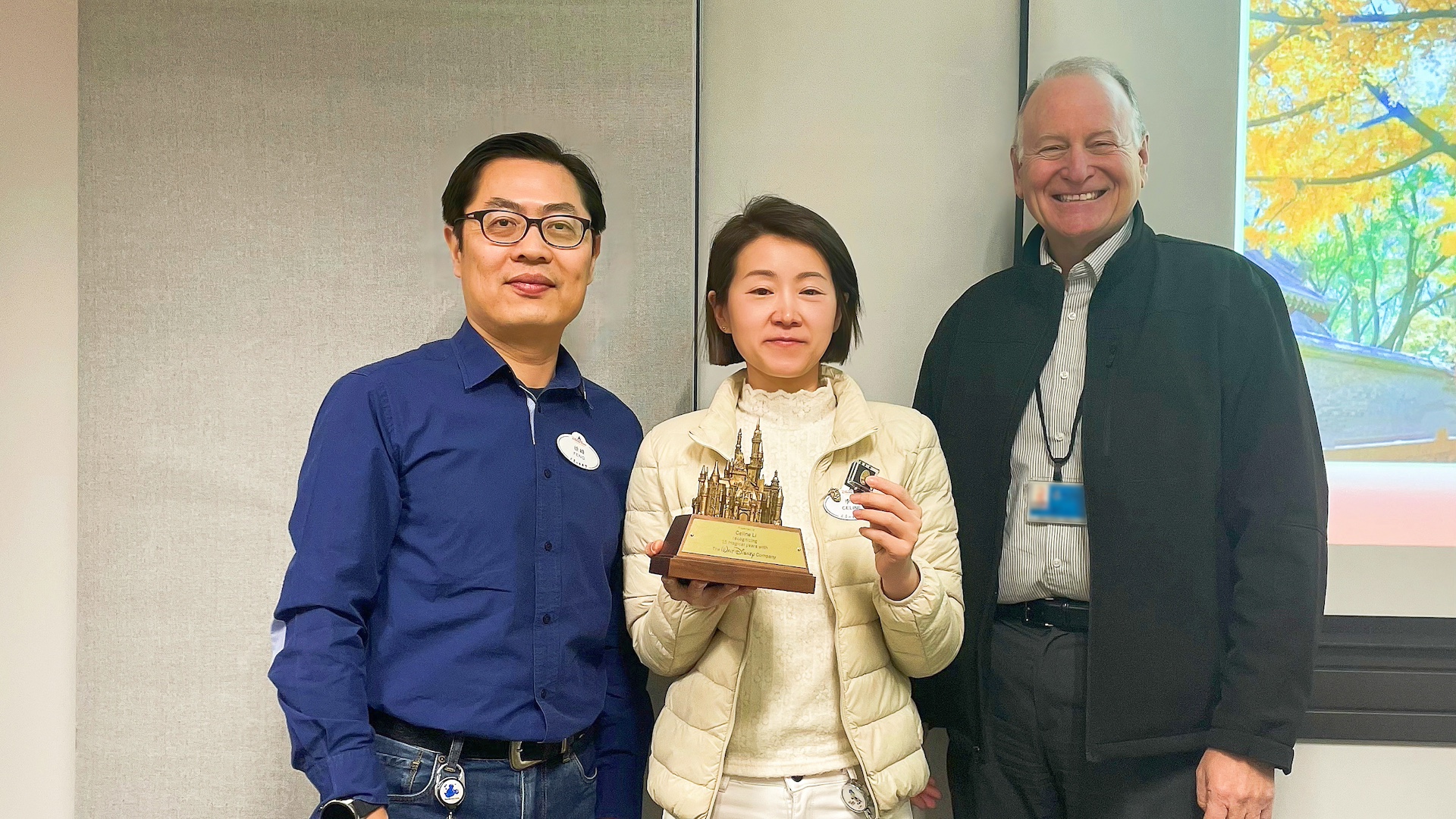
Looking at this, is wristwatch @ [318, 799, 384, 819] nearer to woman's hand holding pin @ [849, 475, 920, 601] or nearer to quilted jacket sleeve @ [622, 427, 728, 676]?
quilted jacket sleeve @ [622, 427, 728, 676]

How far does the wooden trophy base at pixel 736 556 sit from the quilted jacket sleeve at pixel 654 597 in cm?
14

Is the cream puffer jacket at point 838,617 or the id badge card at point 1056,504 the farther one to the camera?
the id badge card at point 1056,504

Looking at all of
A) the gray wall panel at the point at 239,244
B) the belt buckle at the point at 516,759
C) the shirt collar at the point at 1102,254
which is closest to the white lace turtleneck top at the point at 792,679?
the belt buckle at the point at 516,759

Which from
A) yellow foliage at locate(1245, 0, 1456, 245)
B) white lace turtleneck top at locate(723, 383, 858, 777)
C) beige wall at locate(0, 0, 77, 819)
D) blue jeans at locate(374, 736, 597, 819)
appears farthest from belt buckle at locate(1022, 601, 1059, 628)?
beige wall at locate(0, 0, 77, 819)

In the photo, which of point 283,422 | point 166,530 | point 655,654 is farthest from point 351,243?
point 655,654

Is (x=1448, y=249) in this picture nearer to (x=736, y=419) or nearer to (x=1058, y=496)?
(x=1058, y=496)

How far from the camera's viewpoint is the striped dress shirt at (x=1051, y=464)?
1903mm

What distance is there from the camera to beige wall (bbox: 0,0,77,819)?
238 centimetres

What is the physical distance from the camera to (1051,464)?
1959 millimetres

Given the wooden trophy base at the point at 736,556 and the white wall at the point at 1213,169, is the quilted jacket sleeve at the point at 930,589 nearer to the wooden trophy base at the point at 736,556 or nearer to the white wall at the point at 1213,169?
the wooden trophy base at the point at 736,556

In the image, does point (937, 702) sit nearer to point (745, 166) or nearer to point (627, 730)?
point (627, 730)

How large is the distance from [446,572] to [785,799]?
73 centimetres

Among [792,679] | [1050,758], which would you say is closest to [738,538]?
[792,679]

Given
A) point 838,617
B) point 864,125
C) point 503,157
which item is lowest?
point 838,617
